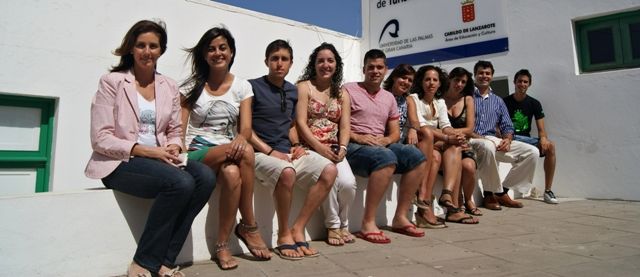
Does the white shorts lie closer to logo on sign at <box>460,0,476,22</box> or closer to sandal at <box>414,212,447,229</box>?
sandal at <box>414,212,447,229</box>

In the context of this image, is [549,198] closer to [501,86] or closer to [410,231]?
[501,86]

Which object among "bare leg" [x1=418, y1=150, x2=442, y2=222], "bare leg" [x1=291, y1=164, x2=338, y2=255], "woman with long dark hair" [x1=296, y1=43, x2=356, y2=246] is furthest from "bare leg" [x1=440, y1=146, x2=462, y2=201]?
"bare leg" [x1=291, y1=164, x2=338, y2=255]

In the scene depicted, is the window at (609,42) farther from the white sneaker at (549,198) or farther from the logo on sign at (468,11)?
the white sneaker at (549,198)

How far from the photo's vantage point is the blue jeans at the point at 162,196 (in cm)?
223

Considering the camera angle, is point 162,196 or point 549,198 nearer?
point 162,196

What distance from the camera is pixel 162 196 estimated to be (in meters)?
2.24

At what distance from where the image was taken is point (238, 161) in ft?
8.54

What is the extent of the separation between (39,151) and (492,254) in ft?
13.5

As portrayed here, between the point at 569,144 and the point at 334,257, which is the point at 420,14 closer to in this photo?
the point at 569,144

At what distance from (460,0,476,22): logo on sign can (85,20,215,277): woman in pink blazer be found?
5.13 meters

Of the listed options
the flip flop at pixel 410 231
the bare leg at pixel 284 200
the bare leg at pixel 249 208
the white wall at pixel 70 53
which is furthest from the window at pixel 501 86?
the bare leg at pixel 249 208

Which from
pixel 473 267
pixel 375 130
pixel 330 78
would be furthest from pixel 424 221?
pixel 330 78

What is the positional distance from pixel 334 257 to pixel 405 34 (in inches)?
208

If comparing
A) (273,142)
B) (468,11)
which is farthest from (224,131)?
(468,11)
